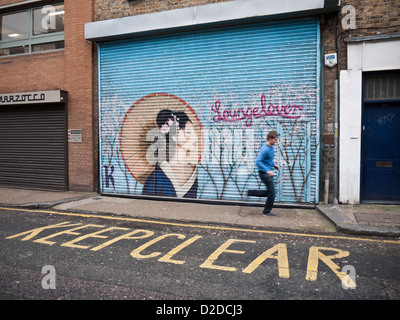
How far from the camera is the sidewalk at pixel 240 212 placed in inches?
228

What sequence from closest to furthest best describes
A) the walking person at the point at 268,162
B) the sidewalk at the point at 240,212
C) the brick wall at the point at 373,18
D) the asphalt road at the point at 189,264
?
the asphalt road at the point at 189,264 → the sidewalk at the point at 240,212 → the walking person at the point at 268,162 → the brick wall at the point at 373,18

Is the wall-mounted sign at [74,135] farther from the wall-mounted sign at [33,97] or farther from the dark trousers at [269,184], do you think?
the dark trousers at [269,184]

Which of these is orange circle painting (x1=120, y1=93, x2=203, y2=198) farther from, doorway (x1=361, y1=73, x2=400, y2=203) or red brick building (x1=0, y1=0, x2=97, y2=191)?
doorway (x1=361, y1=73, x2=400, y2=203)

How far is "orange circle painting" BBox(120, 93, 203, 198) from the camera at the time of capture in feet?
28.6

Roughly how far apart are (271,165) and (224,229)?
6.21ft

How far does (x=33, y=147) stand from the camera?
34.9 feet

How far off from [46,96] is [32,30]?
2771 millimetres

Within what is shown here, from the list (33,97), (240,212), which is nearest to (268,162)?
(240,212)

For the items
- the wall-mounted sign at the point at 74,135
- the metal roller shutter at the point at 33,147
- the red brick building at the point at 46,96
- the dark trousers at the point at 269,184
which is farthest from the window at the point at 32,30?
the dark trousers at the point at 269,184

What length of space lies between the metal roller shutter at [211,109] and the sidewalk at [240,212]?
64 cm

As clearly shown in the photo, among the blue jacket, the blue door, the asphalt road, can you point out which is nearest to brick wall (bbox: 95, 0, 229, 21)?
the blue jacket

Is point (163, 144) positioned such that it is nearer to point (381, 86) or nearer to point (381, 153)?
point (381, 153)

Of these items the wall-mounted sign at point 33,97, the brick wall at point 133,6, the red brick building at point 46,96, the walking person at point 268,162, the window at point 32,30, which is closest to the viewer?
the walking person at point 268,162
